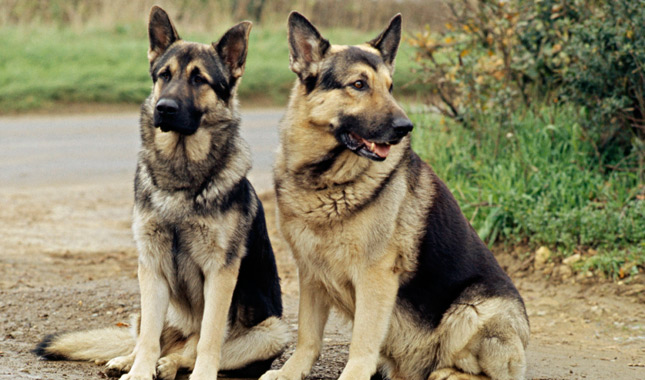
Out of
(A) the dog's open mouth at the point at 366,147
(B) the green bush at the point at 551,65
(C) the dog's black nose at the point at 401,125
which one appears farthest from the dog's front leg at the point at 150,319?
(B) the green bush at the point at 551,65

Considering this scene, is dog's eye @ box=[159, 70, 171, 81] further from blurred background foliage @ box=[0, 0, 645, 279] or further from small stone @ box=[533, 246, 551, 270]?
small stone @ box=[533, 246, 551, 270]

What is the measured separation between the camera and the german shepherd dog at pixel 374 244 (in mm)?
4203

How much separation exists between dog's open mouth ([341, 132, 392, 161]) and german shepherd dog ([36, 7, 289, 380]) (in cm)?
68

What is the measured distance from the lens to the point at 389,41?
462 centimetres

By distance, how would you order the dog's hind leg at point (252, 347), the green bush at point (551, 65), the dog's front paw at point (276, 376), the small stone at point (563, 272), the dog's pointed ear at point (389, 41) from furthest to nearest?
the green bush at point (551, 65) → the small stone at point (563, 272) → the dog's pointed ear at point (389, 41) → the dog's hind leg at point (252, 347) → the dog's front paw at point (276, 376)

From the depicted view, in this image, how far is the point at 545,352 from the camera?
5.28 metres

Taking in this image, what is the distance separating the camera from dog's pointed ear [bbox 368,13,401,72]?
4598mm

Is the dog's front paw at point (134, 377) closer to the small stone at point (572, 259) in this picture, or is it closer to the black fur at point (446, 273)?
the black fur at point (446, 273)

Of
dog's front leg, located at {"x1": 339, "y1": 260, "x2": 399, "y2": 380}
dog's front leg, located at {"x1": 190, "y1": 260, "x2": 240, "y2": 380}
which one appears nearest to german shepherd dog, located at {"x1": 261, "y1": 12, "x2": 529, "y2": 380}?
dog's front leg, located at {"x1": 339, "y1": 260, "x2": 399, "y2": 380}

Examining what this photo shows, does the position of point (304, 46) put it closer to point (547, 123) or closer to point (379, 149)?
point (379, 149)

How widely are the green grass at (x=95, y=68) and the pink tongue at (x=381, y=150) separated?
41.5 feet

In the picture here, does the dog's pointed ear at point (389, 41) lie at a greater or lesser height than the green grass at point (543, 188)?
greater

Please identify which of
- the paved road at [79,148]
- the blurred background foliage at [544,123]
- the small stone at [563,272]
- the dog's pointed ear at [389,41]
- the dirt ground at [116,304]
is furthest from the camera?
the paved road at [79,148]

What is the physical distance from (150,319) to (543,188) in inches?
172
